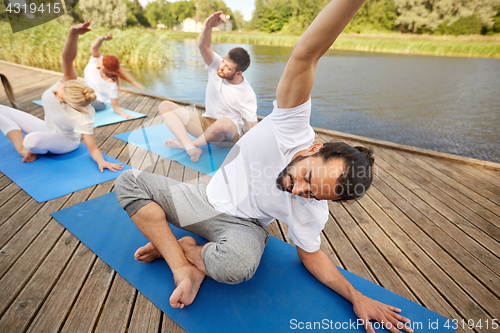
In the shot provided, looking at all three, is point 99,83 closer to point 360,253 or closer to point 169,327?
point 169,327

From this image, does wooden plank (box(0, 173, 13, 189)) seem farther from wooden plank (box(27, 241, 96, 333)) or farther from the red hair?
the red hair

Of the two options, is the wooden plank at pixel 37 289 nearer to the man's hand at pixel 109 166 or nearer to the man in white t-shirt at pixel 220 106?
the man's hand at pixel 109 166

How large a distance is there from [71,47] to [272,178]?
1873mm

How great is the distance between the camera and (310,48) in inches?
28.9

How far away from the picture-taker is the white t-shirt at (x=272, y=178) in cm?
93

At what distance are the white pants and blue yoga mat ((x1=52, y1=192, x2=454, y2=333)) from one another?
1.08 m

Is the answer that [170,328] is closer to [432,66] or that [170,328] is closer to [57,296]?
[57,296]

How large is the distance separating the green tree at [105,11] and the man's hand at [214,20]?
13.2 metres

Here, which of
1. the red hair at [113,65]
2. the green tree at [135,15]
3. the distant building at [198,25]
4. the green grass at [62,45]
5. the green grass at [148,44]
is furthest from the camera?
the green tree at [135,15]

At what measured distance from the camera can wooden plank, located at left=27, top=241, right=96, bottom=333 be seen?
2.92 feet

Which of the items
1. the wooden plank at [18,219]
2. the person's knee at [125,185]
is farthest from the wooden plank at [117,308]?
the wooden plank at [18,219]

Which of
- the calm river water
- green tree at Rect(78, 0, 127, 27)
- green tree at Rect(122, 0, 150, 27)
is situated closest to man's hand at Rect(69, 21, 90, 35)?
the calm river water

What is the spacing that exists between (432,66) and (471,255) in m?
15.1

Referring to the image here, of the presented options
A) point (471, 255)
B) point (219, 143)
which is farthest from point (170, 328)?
point (219, 143)
